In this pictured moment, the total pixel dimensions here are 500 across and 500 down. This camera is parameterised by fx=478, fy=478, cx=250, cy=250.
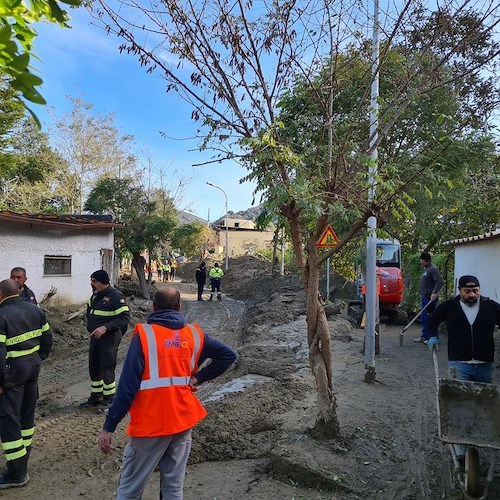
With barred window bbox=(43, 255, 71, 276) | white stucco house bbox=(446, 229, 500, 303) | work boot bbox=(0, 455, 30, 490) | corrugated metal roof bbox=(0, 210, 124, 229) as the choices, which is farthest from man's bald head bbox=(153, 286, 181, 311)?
barred window bbox=(43, 255, 71, 276)

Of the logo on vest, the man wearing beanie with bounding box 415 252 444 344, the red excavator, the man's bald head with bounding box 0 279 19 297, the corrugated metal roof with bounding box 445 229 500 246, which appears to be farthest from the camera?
the red excavator

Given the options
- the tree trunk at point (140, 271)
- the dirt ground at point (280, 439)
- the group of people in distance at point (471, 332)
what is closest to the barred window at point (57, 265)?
the dirt ground at point (280, 439)

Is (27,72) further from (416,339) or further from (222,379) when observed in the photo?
(416,339)

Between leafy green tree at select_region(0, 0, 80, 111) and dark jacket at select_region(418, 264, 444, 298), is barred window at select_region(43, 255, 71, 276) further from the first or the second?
leafy green tree at select_region(0, 0, 80, 111)

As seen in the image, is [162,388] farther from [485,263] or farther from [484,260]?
[484,260]

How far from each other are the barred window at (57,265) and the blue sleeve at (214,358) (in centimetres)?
1031

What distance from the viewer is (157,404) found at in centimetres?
310

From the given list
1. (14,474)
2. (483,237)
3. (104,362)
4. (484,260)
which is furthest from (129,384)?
(484,260)

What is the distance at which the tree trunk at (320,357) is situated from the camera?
4.91 m

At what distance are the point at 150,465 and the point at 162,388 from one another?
1.62ft

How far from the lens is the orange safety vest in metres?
3.07

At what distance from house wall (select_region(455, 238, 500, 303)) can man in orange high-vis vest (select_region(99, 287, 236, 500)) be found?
22.2 feet

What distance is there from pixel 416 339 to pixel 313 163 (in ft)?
26.8

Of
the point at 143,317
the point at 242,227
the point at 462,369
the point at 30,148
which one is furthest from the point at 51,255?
the point at 242,227
